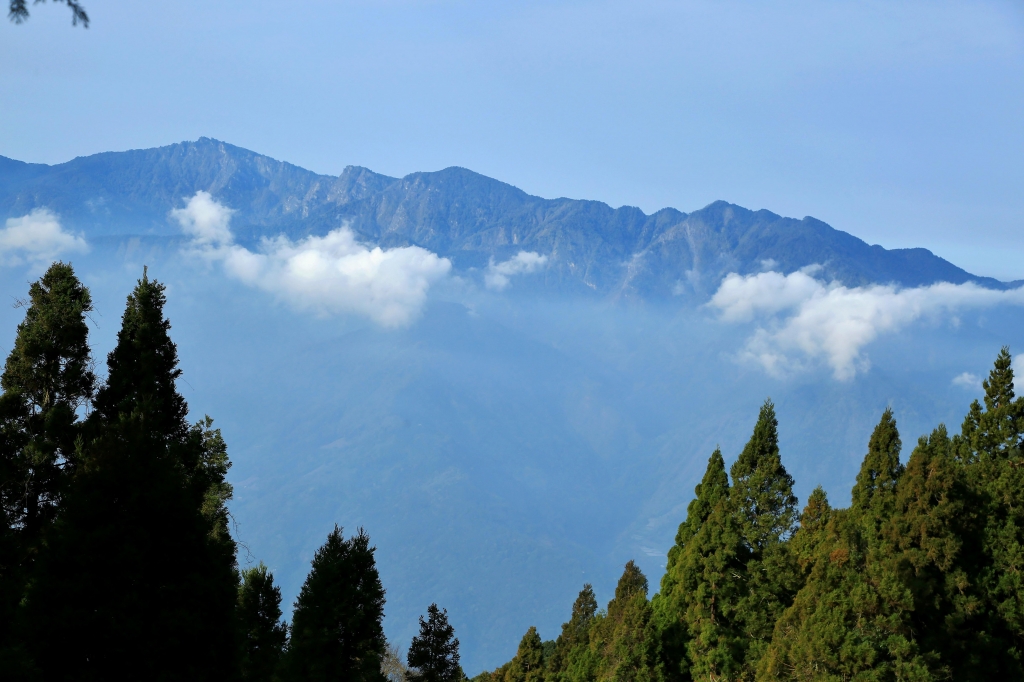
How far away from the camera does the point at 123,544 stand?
976 centimetres

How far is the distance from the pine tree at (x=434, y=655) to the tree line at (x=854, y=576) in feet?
28.9

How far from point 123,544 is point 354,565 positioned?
23.4ft

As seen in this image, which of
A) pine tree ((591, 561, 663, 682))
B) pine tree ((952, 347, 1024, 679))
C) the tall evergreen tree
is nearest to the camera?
the tall evergreen tree

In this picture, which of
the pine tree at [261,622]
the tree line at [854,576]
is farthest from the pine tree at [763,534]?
the pine tree at [261,622]

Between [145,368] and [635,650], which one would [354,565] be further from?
[635,650]

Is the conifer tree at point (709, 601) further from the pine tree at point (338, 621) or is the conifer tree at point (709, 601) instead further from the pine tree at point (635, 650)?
the pine tree at point (338, 621)

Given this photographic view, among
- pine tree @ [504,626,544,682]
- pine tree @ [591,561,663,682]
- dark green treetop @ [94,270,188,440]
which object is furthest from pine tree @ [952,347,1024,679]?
dark green treetop @ [94,270,188,440]

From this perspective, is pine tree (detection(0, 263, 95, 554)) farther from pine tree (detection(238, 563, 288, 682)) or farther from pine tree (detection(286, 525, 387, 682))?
pine tree (detection(238, 563, 288, 682))

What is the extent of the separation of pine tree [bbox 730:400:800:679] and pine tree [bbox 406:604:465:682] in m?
10.8

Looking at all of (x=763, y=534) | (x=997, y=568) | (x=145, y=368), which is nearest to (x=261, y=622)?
(x=145, y=368)

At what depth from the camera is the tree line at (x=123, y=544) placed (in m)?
9.51

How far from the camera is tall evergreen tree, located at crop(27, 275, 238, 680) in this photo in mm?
9477

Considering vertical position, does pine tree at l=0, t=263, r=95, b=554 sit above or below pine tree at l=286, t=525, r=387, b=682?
above

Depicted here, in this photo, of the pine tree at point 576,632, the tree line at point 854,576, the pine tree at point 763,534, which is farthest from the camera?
the pine tree at point 576,632
